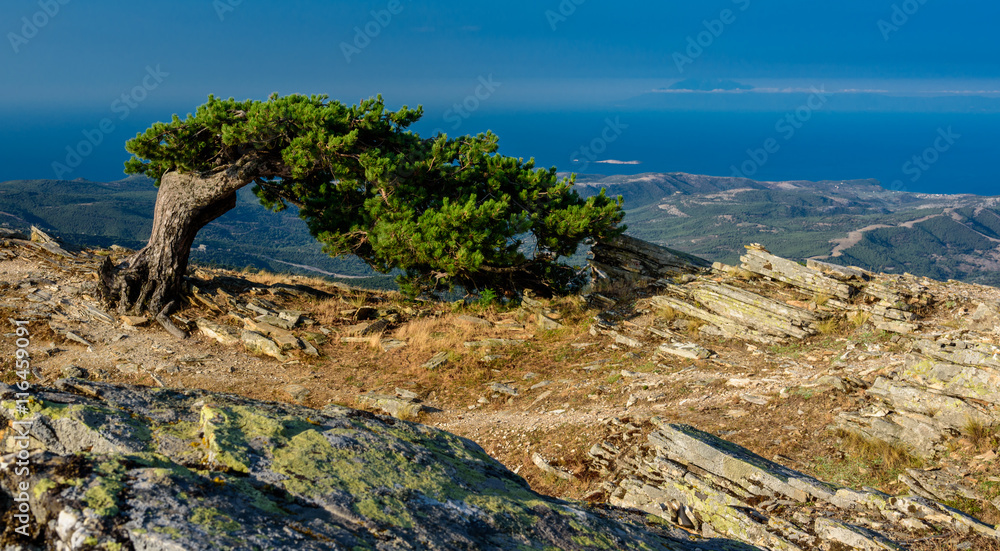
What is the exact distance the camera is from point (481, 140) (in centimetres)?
2184

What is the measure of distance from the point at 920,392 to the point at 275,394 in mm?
A: 16034

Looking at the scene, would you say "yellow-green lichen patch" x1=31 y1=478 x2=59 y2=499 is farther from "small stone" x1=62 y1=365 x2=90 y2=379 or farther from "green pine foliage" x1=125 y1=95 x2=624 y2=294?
"small stone" x1=62 y1=365 x2=90 y2=379

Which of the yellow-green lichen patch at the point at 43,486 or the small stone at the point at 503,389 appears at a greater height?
the yellow-green lichen patch at the point at 43,486

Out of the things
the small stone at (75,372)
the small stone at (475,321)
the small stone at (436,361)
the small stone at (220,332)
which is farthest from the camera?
the small stone at (475,321)

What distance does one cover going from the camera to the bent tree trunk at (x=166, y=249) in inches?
778

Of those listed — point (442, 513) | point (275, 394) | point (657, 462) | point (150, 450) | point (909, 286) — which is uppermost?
point (909, 286)

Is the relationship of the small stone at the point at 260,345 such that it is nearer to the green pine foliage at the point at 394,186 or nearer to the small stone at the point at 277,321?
the small stone at the point at 277,321

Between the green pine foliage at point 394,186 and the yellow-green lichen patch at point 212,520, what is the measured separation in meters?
14.5

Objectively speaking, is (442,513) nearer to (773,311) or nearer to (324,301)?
(773,311)

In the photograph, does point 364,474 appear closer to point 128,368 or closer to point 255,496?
point 255,496

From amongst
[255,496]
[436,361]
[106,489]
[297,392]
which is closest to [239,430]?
[255,496]

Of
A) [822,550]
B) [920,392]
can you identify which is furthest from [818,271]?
[822,550]

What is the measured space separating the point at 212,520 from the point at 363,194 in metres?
18.1

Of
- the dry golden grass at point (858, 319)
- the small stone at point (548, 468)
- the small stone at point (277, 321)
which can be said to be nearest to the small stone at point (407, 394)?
the small stone at point (548, 468)
